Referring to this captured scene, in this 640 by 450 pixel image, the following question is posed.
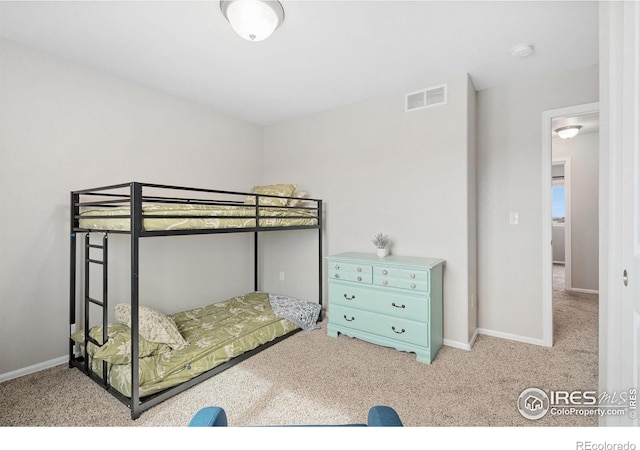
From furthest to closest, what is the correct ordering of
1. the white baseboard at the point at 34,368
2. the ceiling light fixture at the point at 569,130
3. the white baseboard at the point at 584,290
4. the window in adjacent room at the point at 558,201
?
the window in adjacent room at the point at 558,201
the white baseboard at the point at 584,290
the ceiling light fixture at the point at 569,130
the white baseboard at the point at 34,368

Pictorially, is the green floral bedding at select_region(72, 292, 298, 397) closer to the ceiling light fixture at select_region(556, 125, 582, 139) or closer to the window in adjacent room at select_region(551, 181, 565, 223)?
the ceiling light fixture at select_region(556, 125, 582, 139)

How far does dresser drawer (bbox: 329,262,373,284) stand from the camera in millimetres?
2627

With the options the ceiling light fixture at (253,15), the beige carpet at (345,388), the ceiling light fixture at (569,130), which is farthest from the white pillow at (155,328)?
the ceiling light fixture at (569,130)

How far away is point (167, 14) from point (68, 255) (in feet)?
6.31

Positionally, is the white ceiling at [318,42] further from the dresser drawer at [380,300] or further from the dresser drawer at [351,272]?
the dresser drawer at [380,300]

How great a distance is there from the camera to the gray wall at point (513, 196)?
8.63 feet

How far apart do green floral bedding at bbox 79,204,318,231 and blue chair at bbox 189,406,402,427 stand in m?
1.30

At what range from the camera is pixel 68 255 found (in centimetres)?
232

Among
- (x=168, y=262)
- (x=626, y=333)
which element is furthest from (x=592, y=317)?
(x=168, y=262)

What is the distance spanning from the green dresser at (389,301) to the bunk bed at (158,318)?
1.76 feet

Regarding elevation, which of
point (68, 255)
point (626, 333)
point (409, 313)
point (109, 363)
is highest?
point (68, 255)

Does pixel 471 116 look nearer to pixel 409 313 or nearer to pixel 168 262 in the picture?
pixel 409 313

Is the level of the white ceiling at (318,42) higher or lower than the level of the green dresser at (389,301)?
higher

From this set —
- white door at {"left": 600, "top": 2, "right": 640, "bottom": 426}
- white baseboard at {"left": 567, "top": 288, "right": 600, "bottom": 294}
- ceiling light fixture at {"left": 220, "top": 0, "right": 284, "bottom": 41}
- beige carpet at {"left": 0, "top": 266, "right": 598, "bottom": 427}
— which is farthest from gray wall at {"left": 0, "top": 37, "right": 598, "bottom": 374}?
white baseboard at {"left": 567, "top": 288, "right": 600, "bottom": 294}
